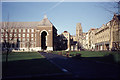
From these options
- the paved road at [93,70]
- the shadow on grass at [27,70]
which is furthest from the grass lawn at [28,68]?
the paved road at [93,70]

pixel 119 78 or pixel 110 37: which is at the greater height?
pixel 110 37

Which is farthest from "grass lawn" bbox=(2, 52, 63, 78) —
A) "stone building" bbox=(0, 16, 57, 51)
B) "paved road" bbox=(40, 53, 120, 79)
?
"stone building" bbox=(0, 16, 57, 51)

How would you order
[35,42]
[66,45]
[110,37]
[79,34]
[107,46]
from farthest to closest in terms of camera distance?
[79,34], [66,45], [35,42], [107,46], [110,37]

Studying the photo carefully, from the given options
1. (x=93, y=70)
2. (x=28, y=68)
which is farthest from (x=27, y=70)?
(x=93, y=70)

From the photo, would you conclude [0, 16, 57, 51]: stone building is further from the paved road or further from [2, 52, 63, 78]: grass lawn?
the paved road

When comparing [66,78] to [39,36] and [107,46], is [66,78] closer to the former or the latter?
[107,46]

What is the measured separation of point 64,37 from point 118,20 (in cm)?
10174

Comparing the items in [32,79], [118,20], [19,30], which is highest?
[19,30]

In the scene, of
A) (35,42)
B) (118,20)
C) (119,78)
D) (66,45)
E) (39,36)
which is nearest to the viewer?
(119,78)

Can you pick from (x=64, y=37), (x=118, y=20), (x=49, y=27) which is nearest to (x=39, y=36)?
Result: (x=49, y=27)

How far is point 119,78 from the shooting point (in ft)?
29.9

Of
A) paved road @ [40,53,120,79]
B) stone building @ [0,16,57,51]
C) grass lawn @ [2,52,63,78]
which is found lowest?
grass lawn @ [2,52,63,78]

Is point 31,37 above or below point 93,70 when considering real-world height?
above

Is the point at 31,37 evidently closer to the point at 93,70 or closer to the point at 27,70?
the point at 27,70
